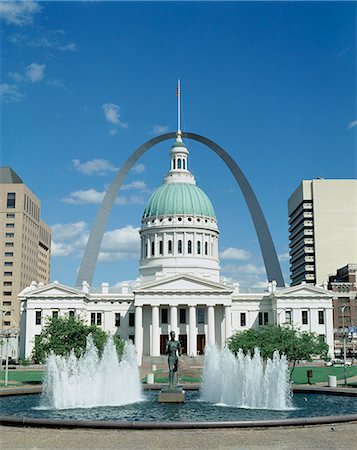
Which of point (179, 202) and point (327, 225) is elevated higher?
point (327, 225)

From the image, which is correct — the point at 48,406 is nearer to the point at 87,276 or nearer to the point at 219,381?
the point at 219,381

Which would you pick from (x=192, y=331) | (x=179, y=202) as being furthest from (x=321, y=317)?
(x=179, y=202)

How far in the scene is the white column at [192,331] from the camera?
101438 millimetres

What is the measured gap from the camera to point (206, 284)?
342 feet

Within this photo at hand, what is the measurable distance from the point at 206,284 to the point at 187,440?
82.0 m

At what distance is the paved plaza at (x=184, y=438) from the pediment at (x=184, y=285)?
78.8 meters

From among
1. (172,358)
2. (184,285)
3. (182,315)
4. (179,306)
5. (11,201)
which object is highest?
(11,201)

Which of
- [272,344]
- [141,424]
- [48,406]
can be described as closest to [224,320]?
[272,344]

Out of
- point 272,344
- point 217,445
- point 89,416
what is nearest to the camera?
point 217,445

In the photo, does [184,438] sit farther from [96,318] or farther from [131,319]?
[96,318]

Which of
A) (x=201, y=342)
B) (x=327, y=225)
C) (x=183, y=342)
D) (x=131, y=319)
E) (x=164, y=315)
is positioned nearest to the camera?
(x=183, y=342)

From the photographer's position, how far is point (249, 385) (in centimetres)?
3603

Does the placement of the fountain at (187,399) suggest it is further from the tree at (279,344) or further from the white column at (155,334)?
the white column at (155,334)

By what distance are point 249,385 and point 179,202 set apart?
281 feet
